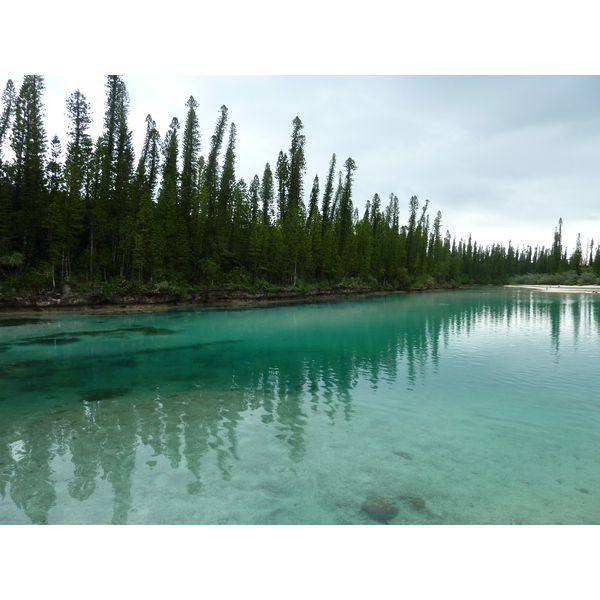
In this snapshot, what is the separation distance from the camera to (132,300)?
109 ft

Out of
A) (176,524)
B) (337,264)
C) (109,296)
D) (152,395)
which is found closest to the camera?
(176,524)

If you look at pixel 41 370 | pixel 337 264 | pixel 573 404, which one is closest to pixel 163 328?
pixel 41 370

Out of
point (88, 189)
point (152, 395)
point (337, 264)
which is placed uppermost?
point (88, 189)

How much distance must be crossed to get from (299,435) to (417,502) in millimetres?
2741

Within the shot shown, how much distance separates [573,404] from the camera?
8898 mm

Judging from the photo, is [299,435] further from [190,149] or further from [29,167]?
[190,149]

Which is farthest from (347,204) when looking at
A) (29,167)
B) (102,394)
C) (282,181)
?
(102,394)

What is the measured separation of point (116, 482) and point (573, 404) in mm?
10114

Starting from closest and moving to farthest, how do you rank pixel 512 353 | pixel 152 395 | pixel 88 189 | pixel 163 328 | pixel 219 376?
pixel 152 395
pixel 219 376
pixel 512 353
pixel 163 328
pixel 88 189

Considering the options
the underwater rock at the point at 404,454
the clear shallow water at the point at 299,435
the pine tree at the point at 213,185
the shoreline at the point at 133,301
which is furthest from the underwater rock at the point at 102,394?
the pine tree at the point at 213,185

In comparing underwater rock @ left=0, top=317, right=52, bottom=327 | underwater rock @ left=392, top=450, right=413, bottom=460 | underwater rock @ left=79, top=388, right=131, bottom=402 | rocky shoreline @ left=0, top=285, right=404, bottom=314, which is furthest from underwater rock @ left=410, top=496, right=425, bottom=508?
rocky shoreline @ left=0, top=285, right=404, bottom=314

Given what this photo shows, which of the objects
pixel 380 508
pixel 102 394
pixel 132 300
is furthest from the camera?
pixel 132 300

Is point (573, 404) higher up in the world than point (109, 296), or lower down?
lower down

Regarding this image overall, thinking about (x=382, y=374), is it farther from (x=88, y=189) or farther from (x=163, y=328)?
(x=88, y=189)
